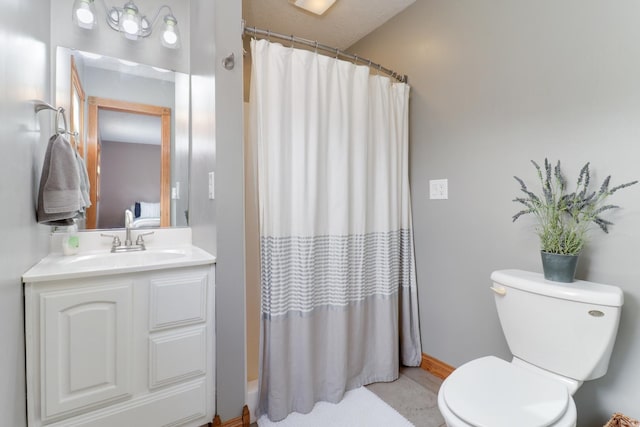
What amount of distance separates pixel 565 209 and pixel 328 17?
1.96 m

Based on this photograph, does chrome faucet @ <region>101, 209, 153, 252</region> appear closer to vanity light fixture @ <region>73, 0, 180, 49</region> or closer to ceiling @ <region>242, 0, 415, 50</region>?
vanity light fixture @ <region>73, 0, 180, 49</region>

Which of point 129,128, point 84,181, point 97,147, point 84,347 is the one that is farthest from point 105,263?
point 129,128

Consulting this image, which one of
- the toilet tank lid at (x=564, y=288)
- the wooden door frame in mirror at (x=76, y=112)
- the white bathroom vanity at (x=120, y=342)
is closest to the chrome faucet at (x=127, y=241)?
the white bathroom vanity at (x=120, y=342)

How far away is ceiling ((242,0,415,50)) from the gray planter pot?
71.6 inches

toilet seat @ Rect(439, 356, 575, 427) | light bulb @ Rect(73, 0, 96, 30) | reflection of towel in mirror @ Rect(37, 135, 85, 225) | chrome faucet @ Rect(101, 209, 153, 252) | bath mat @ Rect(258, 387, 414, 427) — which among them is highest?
light bulb @ Rect(73, 0, 96, 30)

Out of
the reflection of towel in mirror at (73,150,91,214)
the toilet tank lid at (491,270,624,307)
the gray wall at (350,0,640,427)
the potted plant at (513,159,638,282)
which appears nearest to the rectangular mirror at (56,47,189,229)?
the reflection of towel in mirror at (73,150,91,214)

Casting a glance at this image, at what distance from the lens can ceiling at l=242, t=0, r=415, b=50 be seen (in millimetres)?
2061

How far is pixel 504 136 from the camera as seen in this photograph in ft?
5.20

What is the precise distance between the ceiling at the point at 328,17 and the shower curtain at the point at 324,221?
2.05 ft

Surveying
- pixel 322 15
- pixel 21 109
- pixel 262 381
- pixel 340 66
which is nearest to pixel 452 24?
pixel 340 66

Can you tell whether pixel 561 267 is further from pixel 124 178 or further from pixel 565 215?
pixel 124 178

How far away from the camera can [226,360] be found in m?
1.42

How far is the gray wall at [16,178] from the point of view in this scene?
0.93 meters

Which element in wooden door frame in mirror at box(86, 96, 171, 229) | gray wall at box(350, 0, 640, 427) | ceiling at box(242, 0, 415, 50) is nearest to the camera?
gray wall at box(350, 0, 640, 427)
